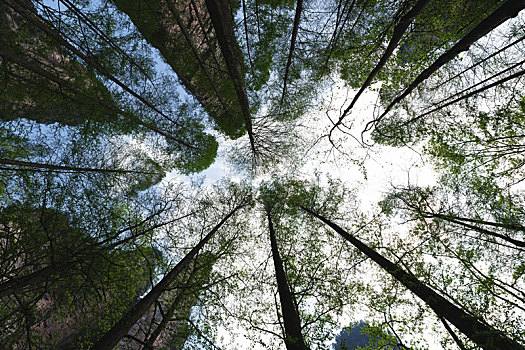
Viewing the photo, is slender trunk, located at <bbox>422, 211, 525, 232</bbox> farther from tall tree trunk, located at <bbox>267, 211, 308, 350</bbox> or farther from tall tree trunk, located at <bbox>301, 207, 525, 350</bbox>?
tall tree trunk, located at <bbox>267, 211, 308, 350</bbox>

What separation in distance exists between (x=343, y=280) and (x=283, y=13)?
33.9 feet

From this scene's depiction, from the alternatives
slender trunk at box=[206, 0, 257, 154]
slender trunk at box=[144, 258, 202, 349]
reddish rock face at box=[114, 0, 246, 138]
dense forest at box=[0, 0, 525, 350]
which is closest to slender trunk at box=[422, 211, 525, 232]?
dense forest at box=[0, 0, 525, 350]

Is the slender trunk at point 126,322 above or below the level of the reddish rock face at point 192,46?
below

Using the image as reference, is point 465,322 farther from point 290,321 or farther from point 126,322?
point 126,322

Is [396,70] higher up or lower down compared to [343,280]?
higher up

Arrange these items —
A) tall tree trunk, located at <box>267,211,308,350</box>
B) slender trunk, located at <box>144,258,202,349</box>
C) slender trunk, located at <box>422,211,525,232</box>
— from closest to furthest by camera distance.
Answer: tall tree trunk, located at <box>267,211,308,350</box> → slender trunk, located at <box>144,258,202,349</box> → slender trunk, located at <box>422,211,525,232</box>

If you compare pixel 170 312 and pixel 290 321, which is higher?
pixel 290 321

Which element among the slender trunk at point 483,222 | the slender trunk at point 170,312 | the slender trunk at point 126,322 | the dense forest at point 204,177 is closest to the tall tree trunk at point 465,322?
the dense forest at point 204,177

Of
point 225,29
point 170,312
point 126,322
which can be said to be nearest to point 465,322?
point 170,312

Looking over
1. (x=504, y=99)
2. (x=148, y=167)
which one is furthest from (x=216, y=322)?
(x=504, y=99)

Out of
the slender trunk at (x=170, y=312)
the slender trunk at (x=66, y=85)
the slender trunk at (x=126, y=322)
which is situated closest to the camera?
the slender trunk at (x=126, y=322)

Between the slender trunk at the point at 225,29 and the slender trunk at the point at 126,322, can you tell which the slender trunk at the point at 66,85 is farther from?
the slender trunk at the point at 126,322

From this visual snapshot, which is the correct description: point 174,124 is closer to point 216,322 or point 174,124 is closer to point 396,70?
point 216,322

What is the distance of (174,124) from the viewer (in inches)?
372
